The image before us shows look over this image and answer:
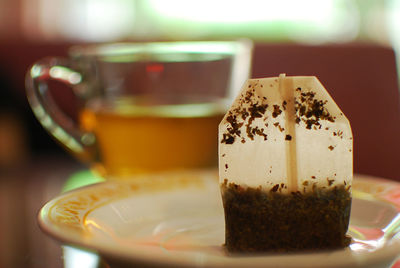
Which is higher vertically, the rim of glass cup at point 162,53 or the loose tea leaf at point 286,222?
the rim of glass cup at point 162,53

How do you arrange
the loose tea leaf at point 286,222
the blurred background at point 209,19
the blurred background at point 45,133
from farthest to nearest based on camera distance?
the blurred background at point 209,19 → the blurred background at point 45,133 → the loose tea leaf at point 286,222

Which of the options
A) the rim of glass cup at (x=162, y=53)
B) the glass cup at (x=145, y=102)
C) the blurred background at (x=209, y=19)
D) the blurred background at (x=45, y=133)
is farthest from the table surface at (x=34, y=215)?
the blurred background at (x=209, y=19)

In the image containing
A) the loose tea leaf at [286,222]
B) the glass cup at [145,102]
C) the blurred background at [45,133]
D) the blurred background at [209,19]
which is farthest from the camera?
the blurred background at [209,19]

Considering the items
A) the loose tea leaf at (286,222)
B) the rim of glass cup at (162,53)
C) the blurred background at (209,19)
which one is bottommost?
the loose tea leaf at (286,222)

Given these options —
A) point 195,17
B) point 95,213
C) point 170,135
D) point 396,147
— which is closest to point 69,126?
point 170,135

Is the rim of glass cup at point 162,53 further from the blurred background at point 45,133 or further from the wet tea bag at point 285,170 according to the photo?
the wet tea bag at point 285,170

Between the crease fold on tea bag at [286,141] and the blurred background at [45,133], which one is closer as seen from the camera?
the crease fold on tea bag at [286,141]

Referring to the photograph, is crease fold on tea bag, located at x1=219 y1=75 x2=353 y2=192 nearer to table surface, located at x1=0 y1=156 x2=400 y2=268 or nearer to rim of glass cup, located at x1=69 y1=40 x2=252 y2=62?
table surface, located at x1=0 y1=156 x2=400 y2=268
